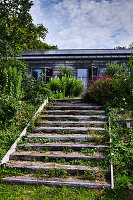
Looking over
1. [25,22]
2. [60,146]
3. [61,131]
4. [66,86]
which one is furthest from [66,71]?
[25,22]

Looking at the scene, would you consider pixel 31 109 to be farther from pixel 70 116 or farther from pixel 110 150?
pixel 110 150

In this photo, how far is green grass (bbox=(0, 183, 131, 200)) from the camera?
9.01ft

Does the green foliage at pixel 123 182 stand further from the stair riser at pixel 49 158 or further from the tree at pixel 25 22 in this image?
the tree at pixel 25 22

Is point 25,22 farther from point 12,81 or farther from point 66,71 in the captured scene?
point 12,81

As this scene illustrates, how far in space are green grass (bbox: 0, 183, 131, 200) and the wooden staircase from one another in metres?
0.12

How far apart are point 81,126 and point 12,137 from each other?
2307 mm

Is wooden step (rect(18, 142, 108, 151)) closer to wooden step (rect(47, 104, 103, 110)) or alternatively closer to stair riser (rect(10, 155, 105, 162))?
stair riser (rect(10, 155, 105, 162))

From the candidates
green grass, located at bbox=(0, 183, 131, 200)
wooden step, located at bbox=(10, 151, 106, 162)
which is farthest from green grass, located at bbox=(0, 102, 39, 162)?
green grass, located at bbox=(0, 183, 131, 200)

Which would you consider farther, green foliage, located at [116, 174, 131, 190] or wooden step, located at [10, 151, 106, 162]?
wooden step, located at [10, 151, 106, 162]

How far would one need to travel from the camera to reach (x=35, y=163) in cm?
371

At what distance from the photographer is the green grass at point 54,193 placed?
2746 millimetres

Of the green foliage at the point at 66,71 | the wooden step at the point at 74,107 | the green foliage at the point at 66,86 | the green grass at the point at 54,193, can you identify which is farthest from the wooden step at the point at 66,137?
the green foliage at the point at 66,71

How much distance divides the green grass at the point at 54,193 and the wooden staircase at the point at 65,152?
0.12m

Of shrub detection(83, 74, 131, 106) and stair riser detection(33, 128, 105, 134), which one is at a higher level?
shrub detection(83, 74, 131, 106)
